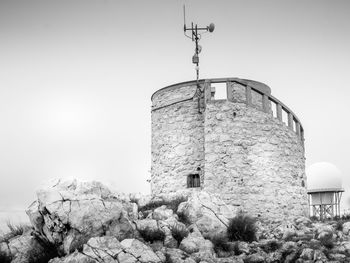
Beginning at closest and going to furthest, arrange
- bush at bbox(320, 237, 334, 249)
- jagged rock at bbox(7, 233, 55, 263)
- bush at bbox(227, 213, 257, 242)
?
jagged rock at bbox(7, 233, 55, 263) → bush at bbox(320, 237, 334, 249) → bush at bbox(227, 213, 257, 242)

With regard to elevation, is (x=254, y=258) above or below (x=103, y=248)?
below

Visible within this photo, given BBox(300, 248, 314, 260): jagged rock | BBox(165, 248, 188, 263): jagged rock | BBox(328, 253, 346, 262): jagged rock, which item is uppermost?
BBox(165, 248, 188, 263): jagged rock

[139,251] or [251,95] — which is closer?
[139,251]

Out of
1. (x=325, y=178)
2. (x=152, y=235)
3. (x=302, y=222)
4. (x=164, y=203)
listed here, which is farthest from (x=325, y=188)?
(x=152, y=235)

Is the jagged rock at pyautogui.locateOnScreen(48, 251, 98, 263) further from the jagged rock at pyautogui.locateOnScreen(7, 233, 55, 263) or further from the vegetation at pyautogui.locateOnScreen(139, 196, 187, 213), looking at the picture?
the vegetation at pyautogui.locateOnScreen(139, 196, 187, 213)

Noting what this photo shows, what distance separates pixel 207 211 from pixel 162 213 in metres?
1.76

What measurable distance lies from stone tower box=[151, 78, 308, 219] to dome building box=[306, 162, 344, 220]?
1106 centimetres

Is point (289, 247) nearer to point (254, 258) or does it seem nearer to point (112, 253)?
point (254, 258)

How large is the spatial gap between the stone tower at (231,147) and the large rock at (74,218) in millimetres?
5926

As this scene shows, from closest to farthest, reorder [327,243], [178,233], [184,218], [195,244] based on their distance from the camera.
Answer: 1. [195,244]
2. [178,233]
3. [327,243]
4. [184,218]

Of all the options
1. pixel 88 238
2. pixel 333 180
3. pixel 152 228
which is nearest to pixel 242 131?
pixel 152 228

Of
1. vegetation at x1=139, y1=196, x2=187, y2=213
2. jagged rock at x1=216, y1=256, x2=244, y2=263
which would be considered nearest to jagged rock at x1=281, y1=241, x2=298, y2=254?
jagged rock at x1=216, y1=256, x2=244, y2=263

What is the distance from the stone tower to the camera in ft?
65.7

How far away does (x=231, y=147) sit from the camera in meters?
20.1
